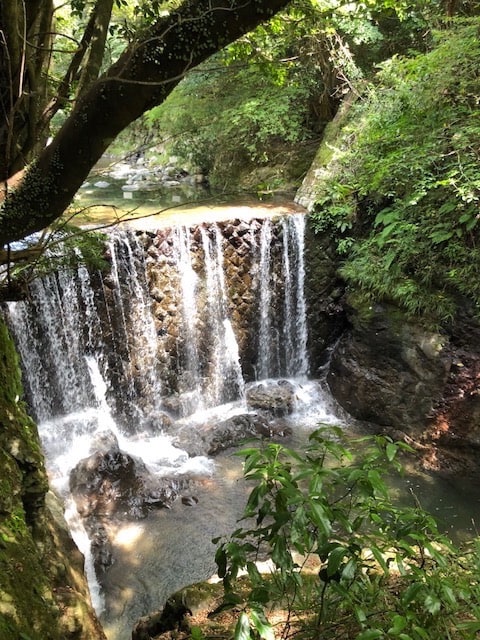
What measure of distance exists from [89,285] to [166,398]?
7.49ft

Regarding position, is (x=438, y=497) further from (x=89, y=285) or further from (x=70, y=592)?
(x=89, y=285)

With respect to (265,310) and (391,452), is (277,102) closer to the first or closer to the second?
(265,310)

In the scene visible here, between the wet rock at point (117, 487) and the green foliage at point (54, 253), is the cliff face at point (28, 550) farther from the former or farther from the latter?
the wet rock at point (117, 487)

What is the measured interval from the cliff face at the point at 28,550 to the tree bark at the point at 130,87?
1373 millimetres

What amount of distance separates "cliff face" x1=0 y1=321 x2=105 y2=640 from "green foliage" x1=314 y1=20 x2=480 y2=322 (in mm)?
5440

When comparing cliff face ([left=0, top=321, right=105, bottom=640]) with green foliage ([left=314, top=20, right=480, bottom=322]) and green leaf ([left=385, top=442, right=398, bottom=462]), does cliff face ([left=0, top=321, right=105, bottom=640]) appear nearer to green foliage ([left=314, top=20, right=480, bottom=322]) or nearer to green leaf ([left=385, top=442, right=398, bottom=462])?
green leaf ([left=385, top=442, right=398, bottom=462])

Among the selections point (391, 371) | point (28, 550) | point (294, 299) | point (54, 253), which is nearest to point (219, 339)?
point (294, 299)

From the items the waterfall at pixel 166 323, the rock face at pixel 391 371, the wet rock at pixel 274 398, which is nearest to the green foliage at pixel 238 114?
the waterfall at pixel 166 323

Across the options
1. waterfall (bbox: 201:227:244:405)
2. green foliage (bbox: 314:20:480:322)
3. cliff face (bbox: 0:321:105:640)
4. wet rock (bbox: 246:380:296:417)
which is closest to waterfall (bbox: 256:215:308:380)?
wet rock (bbox: 246:380:296:417)

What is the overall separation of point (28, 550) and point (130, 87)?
2.18 m

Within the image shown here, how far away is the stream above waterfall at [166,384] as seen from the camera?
5.36m

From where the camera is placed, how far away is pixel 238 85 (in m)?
10.6

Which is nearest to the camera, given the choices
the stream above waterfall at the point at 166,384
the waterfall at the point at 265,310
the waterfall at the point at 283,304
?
the stream above waterfall at the point at 166,384

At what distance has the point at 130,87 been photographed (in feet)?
5.82
